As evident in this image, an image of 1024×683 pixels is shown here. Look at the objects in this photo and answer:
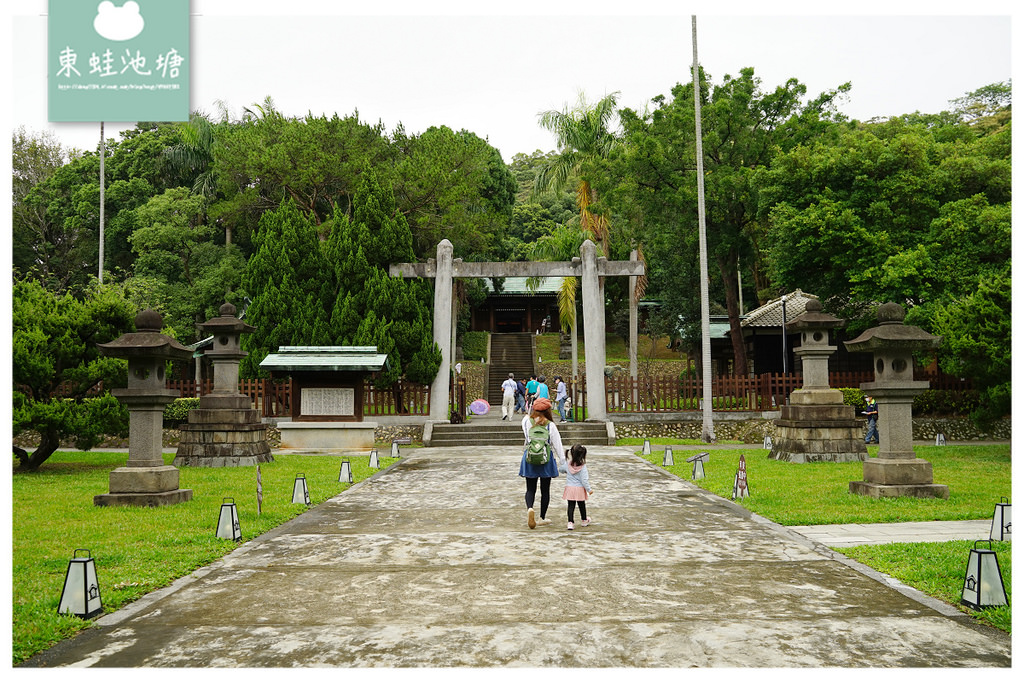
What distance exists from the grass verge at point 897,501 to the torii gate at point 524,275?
490 cm

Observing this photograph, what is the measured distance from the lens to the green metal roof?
65.8 ft

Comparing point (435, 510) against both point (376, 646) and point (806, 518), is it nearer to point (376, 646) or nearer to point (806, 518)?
point (806, 518)

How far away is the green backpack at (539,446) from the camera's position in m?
8.73

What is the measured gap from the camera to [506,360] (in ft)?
145

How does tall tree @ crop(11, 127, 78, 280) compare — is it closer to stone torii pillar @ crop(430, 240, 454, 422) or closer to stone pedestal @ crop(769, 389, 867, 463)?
stone torii pillar @ crop(430, 240, 454, 422)

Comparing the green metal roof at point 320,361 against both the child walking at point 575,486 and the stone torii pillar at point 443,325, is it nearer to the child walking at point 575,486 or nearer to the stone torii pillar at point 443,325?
the stone torii pillar at point 443,325

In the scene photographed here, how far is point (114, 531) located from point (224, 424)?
8037 millimetres

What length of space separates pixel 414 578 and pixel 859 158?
20372 millimetres

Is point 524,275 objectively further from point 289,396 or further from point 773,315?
point 773,315

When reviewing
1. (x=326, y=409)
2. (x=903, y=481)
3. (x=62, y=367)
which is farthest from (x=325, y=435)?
(x=903, y=481)

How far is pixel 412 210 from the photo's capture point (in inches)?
1169

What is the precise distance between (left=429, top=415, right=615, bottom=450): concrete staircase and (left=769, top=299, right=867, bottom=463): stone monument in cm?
649

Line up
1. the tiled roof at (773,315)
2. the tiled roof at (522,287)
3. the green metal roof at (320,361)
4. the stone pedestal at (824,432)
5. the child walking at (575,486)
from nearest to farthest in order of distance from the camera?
the child walking at (575,486), the stone pedestal at (824,432), the green metal roof at (320,361), the tiled roof at (773,315), the tiled roof at (522,287)

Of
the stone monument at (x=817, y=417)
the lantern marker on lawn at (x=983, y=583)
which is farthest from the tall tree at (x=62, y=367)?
the lantern marker on lawn at (x=983, y=583)
